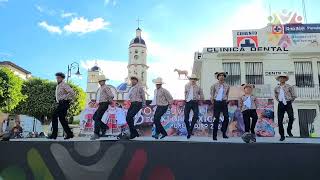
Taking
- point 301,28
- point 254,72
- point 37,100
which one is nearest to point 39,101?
point 37,100

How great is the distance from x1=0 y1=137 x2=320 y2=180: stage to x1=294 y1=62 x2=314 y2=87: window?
18.8 meters

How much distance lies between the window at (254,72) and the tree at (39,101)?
574 inches

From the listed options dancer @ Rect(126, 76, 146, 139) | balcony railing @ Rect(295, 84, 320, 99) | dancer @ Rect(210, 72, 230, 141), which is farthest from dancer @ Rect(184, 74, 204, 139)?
balcony railing @ Rect(295, 84, 320, 99)

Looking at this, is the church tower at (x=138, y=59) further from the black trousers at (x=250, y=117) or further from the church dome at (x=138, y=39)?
the black trousers at (x=250, y=117)

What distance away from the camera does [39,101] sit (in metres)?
34.0

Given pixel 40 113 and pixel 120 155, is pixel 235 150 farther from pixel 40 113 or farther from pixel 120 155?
pixel 40 113

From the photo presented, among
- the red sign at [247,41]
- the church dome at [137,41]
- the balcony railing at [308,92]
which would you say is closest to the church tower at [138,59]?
the church dome at [137,41]

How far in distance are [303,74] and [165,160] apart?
20.5 metres

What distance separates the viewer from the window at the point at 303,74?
26102 millimetres

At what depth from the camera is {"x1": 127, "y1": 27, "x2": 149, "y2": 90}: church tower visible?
83625mm

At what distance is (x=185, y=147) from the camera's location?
8.21 meters

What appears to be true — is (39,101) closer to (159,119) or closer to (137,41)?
(159,119)

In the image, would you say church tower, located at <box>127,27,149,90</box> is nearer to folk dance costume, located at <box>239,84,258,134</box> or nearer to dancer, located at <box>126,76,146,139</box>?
dancer, located at <box>126,76,146,139</box>

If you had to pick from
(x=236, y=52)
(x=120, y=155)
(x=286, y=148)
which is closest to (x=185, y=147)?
(x=120, y=155)
